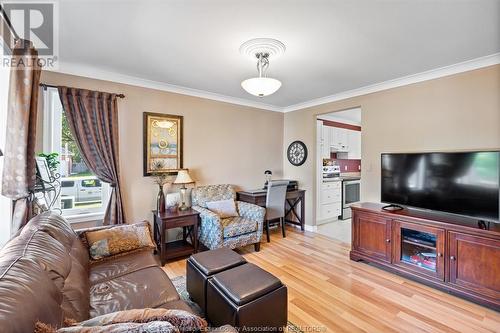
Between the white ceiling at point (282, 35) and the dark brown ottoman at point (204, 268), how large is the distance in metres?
1.99

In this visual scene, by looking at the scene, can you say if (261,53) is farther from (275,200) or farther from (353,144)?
(353,144)

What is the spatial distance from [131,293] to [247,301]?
0.77 meters

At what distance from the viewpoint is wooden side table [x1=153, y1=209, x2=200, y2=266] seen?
2978mm

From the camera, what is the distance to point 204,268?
1988mm

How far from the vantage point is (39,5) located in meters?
1.77

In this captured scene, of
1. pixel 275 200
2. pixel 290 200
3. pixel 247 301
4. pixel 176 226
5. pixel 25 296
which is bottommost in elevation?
pixel 247 301

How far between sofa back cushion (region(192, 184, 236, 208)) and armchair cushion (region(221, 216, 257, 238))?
409mm

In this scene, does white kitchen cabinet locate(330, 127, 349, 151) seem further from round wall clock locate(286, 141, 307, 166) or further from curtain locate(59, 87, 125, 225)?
curtain locate(59, 87, 125, 225)

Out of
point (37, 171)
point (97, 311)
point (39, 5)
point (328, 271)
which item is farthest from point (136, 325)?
point (328, 271)

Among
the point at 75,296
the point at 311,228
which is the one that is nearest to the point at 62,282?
the point at 75,296

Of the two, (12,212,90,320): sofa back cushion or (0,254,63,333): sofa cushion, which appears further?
(12,212,90,320): sofa back cushion

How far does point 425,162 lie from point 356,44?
5.08 ft

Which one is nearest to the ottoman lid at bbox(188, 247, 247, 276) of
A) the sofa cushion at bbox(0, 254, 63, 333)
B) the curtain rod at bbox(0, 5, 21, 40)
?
the sofa cushion at bbox(0, 254, 63, 333)

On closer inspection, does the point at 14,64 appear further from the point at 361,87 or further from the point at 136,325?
the point at 361,87
